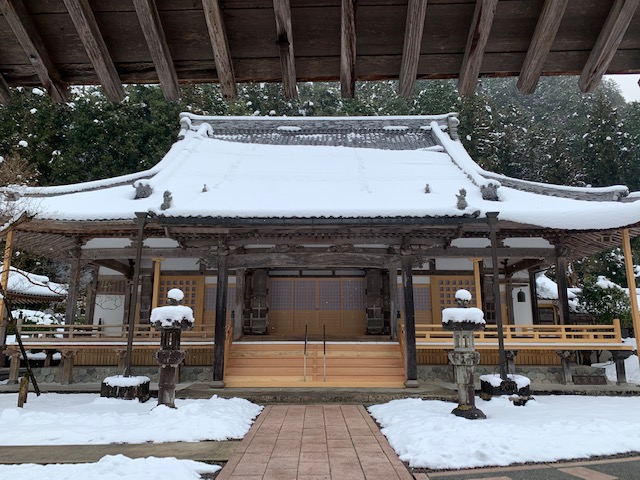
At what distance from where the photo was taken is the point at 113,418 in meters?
7.30

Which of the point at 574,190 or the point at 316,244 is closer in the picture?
the point at 316,244

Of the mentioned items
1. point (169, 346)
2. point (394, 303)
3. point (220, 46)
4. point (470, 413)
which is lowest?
point (470, 413)

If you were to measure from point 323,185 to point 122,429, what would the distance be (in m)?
7.72

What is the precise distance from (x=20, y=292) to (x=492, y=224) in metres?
16.9

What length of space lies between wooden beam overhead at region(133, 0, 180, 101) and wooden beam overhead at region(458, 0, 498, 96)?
5.60 ft

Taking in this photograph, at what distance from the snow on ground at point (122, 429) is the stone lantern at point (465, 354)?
346 cm

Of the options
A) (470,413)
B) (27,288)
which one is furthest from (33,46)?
(27,288)

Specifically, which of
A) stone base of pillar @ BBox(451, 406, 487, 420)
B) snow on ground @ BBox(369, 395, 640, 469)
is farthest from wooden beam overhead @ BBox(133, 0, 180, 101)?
stone base of pillar @ BBox(451, 406, 487, 420)

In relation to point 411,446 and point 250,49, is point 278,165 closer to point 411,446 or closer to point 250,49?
point 411,446

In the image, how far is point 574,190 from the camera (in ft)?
42.8

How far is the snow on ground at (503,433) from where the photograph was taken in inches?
202

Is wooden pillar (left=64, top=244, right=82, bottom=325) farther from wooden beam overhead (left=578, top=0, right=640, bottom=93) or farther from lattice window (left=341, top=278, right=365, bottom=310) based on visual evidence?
wooden beam overhead (left=578, top=0, right=640, bottom=93)

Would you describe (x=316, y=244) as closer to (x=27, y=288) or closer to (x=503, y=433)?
(x=503, y=433)

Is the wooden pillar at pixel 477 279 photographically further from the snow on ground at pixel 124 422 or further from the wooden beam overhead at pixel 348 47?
the wooden beam overhead at pixel 348 47
